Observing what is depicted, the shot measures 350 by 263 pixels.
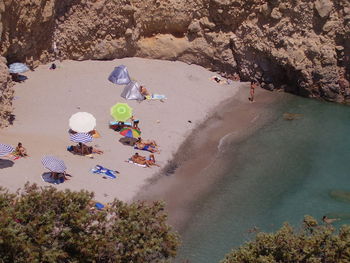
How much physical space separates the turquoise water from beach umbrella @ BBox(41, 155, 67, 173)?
6137mm

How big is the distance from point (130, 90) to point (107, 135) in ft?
17.1

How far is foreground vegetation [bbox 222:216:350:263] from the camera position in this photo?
17.1 meters

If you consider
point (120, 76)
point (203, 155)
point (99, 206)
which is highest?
point (120, 76)

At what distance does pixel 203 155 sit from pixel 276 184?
4653 mm

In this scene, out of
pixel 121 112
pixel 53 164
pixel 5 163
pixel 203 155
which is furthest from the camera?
pixel 203 155

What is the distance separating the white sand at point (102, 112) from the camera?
28.5 m

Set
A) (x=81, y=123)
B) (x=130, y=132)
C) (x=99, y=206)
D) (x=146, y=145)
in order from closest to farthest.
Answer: (x=99, y=206) → (x=81, y=123) → (x=146, y=145) → (x=130, y=132)

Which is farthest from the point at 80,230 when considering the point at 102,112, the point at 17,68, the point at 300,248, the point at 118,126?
the point at 17,68

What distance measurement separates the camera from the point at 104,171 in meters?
29.3

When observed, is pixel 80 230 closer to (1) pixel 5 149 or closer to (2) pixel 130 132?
(1) pixel 5 149

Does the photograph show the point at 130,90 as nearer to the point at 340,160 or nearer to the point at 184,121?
the point at 184,121

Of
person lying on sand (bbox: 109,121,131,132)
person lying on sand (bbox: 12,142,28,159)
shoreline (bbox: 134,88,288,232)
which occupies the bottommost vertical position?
shoreline (bbox: 134,88,288,232)

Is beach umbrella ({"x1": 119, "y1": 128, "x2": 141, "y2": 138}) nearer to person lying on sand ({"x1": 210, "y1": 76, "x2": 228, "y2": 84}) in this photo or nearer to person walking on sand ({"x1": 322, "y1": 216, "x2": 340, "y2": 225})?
person walking on sand ({"x1": 322, "y1": 216, "x2": 340, "y2": 225})

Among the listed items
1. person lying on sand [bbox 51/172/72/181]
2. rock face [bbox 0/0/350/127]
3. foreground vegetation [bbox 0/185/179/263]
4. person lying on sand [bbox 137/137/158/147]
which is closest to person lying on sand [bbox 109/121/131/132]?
person lying on sand [bbox 137/137/158/147]
